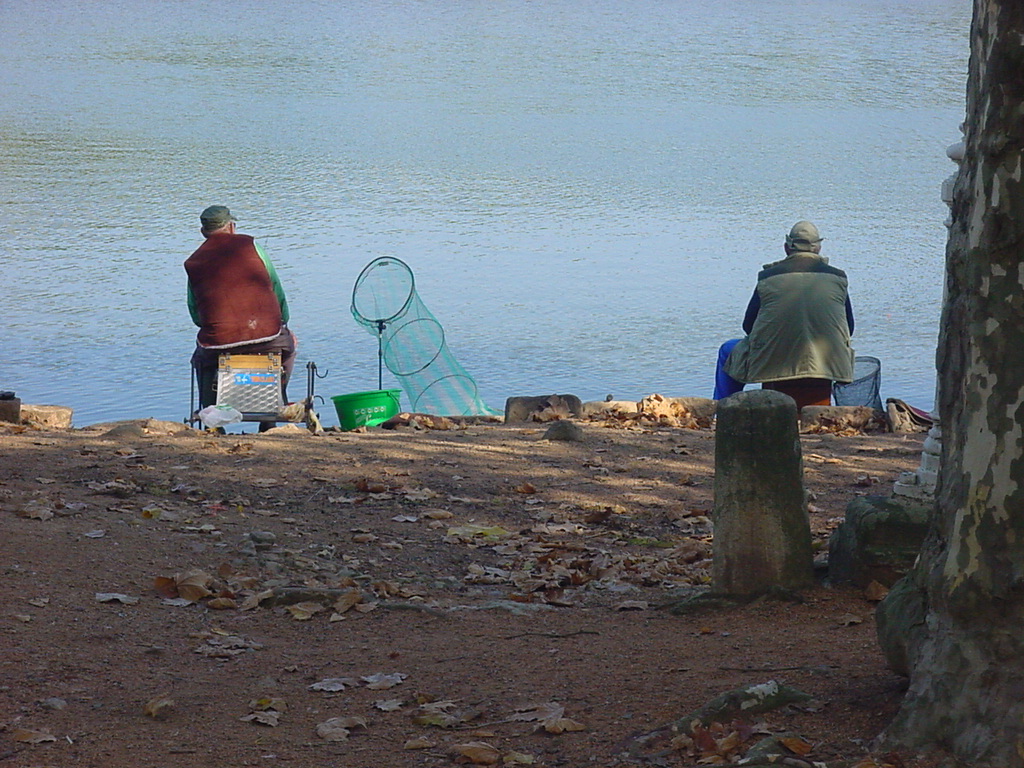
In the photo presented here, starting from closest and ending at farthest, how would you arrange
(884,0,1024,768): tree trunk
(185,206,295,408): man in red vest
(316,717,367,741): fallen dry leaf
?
(884,0,1024,768): tree trunk, (316,717,367,741): fallen dry leaf, (185,206,295,408): man in red vest

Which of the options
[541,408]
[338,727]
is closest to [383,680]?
[338,727]

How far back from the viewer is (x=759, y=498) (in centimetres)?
554

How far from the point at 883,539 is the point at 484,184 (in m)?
19.5

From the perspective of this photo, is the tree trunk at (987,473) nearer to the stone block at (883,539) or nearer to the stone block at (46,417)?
the stone block at (883,539)

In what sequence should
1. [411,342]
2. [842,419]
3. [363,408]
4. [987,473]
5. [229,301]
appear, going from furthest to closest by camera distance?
1. [411,342]
2. [229,301]
3. [363,408]
4. [842,419]
5. [987,473]

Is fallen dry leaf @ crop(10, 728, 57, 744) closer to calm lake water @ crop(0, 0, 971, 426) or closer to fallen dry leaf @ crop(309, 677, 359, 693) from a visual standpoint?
fallen dry leaf @ crop(309, 677, 359, 693)

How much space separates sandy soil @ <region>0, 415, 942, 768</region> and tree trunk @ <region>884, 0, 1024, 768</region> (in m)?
0.24

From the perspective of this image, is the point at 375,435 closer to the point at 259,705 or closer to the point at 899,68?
the point at 259,705

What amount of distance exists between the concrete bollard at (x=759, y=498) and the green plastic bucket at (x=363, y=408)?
529 centimetres

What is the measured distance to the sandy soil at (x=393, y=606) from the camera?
4113mm

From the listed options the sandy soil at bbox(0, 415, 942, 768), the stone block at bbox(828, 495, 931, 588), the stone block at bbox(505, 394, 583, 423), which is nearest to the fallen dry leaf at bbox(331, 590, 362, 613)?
the sandy soil at bbox(0, 415, 942, 768)

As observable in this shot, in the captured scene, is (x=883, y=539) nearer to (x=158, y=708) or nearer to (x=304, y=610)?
(x=304, y=610)

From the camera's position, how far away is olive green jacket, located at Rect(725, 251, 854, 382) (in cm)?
1000

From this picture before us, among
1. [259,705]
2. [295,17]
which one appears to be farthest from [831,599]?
[295,17]
